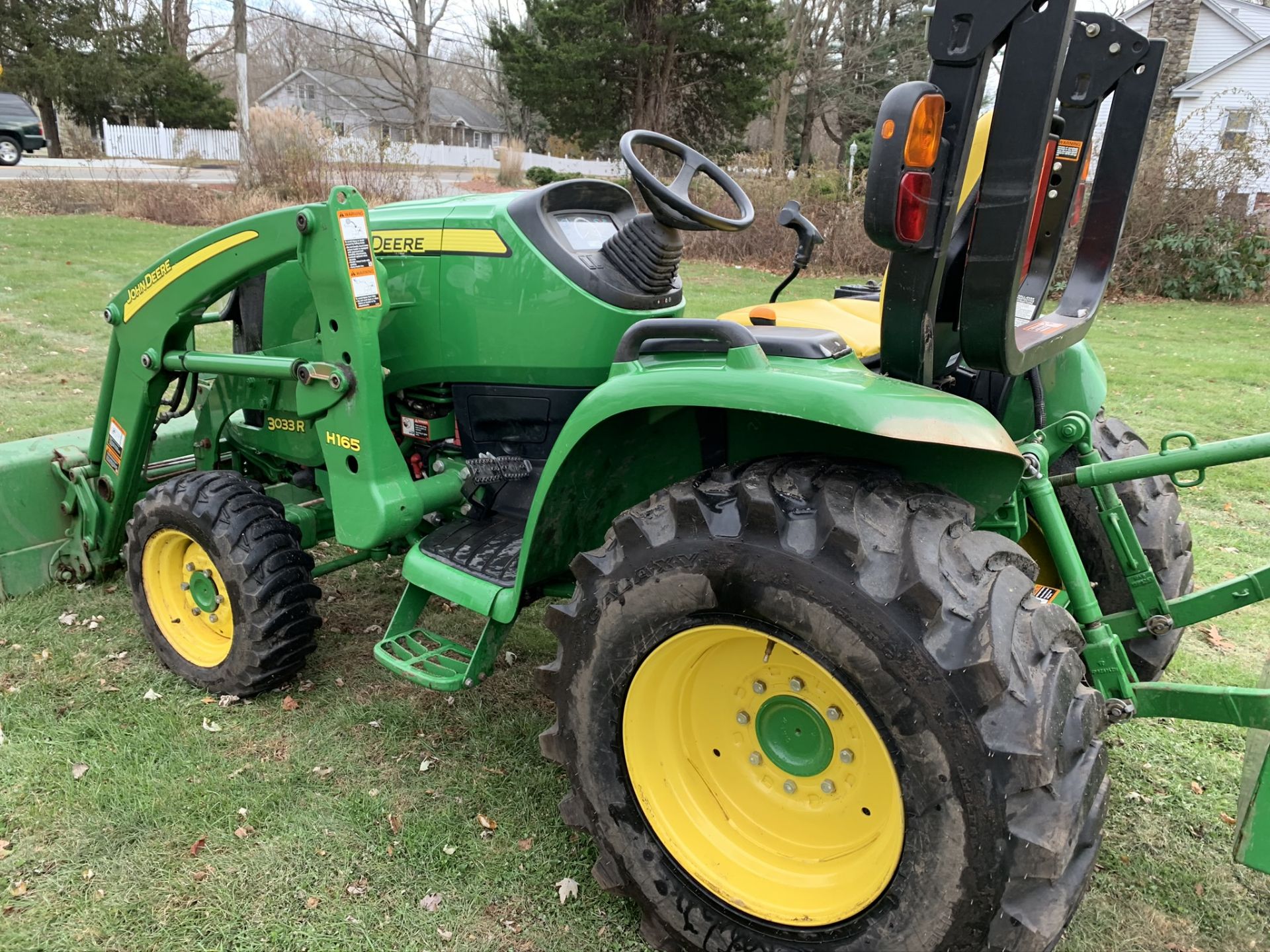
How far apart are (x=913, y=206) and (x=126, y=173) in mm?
23153

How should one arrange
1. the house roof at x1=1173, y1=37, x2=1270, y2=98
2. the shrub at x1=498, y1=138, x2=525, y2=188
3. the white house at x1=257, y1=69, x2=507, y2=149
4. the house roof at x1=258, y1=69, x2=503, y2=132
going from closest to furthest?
the shrub at x1=498, y1=138, x2=525, y2=188, the house roof at x1=1173, y1=37, x2=1270, y2=98, the house roof at x1=258, y1=69, x2=503, y2=132, the white house at x1=257, y1=69, x2=507, y2=149

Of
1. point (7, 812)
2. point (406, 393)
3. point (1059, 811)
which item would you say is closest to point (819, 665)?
point (1059, 811)

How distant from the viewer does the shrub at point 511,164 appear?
2411cm

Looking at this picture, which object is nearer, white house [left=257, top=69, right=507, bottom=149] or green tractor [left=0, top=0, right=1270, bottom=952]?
green tractor [left=0, top=0, right=1270, bottom=952]

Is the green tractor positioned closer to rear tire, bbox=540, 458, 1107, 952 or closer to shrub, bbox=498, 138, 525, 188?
rear tire, bbox=540, 458, 1107, 952

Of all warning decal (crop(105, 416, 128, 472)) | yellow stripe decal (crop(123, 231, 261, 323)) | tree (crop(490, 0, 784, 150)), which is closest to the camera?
yellow stripe decal (crop(123, 231, 261, 323))

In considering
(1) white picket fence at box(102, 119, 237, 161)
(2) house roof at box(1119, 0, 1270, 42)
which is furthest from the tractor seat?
(2) house roof at box(1119, 0, 1270, 42)

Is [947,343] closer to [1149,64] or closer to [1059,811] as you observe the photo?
[1149,64]

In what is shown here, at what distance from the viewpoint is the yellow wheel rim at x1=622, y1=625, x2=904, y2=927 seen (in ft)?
6.44

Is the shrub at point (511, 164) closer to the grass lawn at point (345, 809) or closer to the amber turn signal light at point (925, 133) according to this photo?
the grass lawn at point (345, 809)

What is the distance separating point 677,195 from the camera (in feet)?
8.80

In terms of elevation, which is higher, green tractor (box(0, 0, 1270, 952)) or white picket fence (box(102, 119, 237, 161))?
white picket fence (box(102, 119, 237, 161))

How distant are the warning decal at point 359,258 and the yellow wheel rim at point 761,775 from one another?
1.45m

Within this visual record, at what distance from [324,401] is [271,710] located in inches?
43.6
